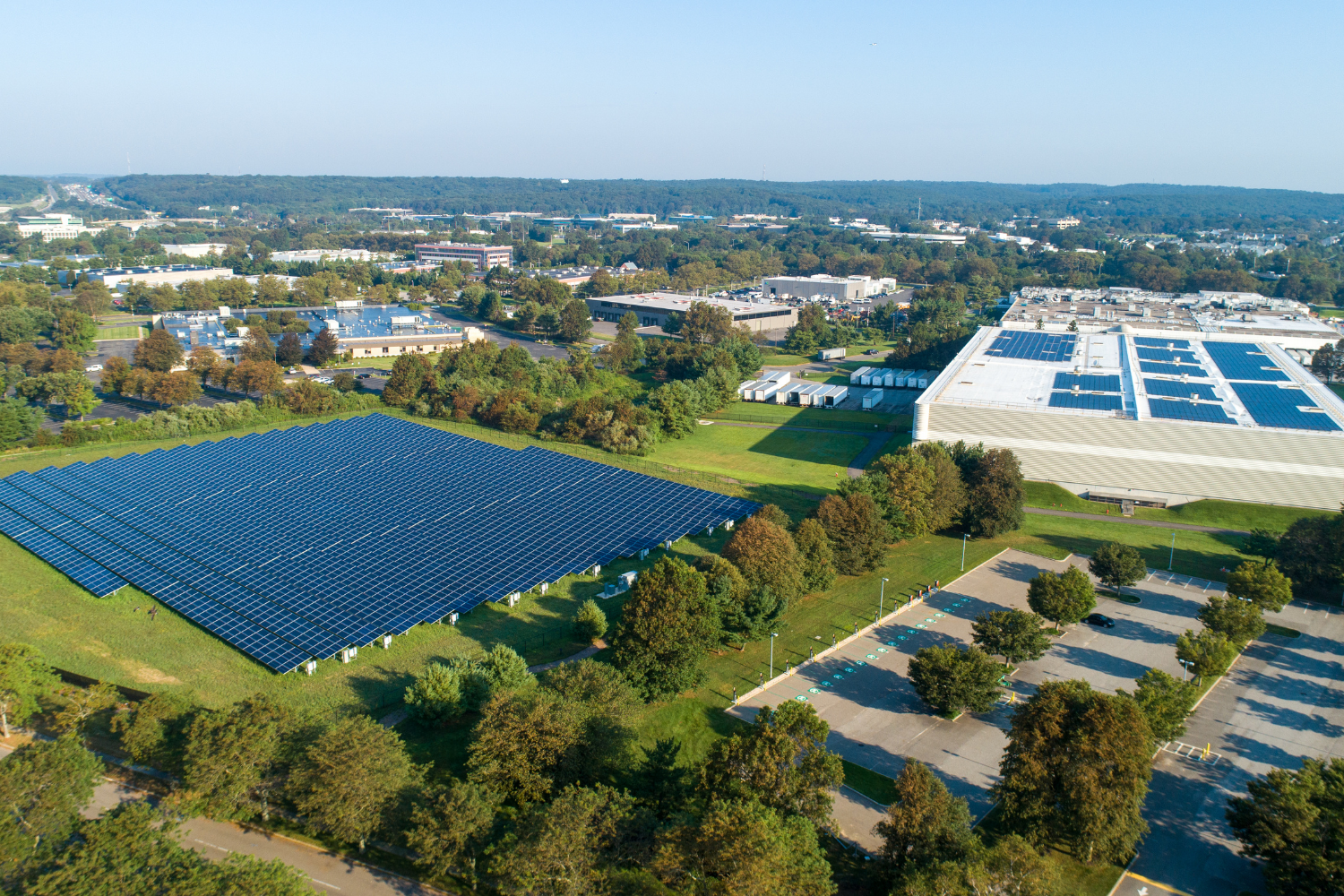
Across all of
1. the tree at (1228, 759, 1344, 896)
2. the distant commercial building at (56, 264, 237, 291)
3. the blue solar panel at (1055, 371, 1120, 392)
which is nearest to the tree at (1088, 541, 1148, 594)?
the tree at (1228, 759, 1344, 896)

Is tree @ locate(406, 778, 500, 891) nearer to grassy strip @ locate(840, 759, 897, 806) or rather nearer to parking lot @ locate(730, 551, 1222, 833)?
grassy strip @ locate(840, 759, 897, 806)

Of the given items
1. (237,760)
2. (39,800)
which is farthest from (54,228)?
(237,760)

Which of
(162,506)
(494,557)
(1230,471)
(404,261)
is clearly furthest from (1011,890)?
(404,261)

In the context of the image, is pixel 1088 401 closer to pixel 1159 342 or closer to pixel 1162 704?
pixel 1159 342

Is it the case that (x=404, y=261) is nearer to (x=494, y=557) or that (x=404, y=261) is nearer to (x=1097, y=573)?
(x=494, y=557)

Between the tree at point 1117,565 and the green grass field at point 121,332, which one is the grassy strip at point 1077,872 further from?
the green grass field at point 121,332
